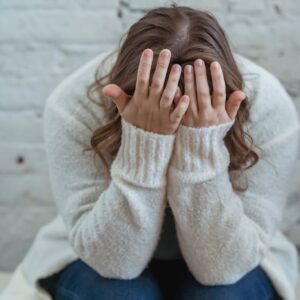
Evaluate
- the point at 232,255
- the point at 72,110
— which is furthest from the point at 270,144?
the point at 72,110

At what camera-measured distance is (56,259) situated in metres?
0.96

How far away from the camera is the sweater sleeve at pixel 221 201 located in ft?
2.56

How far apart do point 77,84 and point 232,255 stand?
34 cm

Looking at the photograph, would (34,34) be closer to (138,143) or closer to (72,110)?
(72,110)

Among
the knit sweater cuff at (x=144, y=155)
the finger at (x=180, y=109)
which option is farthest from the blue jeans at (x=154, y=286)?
the finger at (x=180, y=109)

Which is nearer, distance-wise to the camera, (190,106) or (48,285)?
(190,106)

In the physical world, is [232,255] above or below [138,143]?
below

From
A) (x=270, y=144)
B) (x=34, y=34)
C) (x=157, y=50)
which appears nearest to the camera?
(x=157, y=50)

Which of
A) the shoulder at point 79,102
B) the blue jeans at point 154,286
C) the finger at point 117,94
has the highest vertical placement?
the finger at point 117,94

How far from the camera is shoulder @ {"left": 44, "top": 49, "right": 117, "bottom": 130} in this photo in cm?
88

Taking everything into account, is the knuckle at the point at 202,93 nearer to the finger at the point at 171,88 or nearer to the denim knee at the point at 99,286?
the finger at the point at 171,88

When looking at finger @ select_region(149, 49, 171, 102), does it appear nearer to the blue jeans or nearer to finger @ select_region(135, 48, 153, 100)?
finger @ select_region(135, 48, 153, 100)

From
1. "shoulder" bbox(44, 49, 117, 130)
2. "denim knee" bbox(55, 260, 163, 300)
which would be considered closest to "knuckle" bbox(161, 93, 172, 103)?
"shoulder" bbox(44, 49, 117, 130)

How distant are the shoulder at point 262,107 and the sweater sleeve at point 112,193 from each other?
170 millimetres
